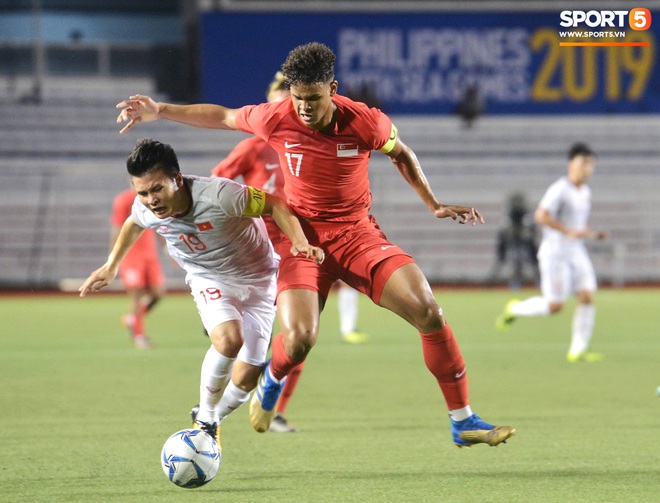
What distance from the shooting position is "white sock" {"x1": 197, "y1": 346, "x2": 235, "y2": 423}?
557cm

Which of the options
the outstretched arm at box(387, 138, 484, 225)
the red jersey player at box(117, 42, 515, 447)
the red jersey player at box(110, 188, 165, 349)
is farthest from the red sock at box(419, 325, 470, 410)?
the red jersey player at box(110, 188, 165, 349)

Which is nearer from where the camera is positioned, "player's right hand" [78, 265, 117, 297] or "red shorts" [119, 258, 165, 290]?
"player's right hand" [78, 265, 117, 297]

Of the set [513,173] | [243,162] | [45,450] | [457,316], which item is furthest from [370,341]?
[513,173]

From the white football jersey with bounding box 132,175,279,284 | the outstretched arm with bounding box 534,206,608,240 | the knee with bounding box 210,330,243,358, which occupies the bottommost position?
the outstretched arm with bounding box 534,206,608,240

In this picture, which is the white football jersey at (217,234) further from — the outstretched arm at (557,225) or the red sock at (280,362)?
the outstretched arm at (557,225)

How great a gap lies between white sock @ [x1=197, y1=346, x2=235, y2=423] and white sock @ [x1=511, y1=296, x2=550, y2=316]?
6.03 metres

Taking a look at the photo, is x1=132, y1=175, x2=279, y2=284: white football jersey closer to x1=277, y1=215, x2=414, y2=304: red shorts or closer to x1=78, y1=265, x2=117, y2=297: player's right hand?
x1=277, y1=215, x2=414, y2=304: red shorts

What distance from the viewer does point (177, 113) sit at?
5801 millimetres

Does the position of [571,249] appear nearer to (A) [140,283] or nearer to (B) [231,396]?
(A) [140,283]

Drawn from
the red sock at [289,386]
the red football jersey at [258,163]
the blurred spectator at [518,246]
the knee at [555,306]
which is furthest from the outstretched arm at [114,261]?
the blurred spectator at [518,246]

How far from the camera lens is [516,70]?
26047 millimetres

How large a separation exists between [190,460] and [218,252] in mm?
1284

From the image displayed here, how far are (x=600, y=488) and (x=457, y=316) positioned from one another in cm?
1053

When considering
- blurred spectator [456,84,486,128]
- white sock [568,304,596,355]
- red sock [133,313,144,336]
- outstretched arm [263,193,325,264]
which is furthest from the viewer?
blurred spectator [456,84,486,128]
